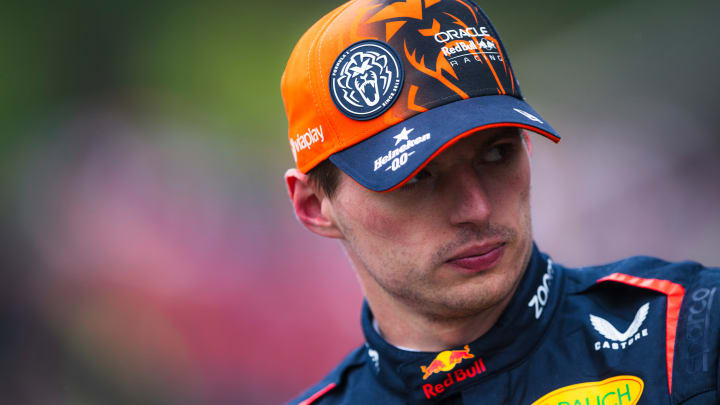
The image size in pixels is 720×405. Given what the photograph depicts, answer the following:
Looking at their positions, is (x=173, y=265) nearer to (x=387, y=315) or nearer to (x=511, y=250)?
(x=387, y=315)

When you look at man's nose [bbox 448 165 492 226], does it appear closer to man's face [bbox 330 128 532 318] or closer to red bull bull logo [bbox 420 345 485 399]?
man's face [bbox 330 128 532 318]

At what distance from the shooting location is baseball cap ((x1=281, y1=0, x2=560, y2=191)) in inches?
60.2

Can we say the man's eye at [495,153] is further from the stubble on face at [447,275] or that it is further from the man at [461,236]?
the stubble on face at [447,275]

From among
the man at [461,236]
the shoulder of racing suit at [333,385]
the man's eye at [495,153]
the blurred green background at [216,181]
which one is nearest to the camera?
the man at [461,236]

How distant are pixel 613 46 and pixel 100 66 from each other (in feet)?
11.9

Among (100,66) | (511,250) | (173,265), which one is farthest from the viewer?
(100,66)

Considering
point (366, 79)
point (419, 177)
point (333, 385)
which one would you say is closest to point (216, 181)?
point (333, 385)

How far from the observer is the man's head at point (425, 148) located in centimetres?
155

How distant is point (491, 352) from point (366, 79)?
0.70 m

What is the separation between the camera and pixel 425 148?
1488 mm

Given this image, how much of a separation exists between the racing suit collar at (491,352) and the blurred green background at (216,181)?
2.56 m

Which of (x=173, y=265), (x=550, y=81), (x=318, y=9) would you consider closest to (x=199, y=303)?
(x=173, y=265)

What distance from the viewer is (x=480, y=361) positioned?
63.6 inches

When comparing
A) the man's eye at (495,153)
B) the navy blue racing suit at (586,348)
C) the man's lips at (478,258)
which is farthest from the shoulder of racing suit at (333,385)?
the man's eye at (495,153)
